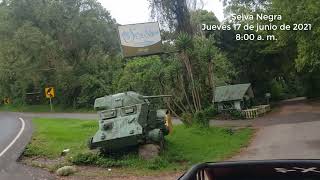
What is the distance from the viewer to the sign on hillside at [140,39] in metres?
36.0

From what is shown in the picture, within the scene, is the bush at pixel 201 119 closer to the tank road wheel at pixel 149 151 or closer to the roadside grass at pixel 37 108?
the tank road wheel at pixel 149 151

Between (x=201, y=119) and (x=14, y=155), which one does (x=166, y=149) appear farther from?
(x=201, y=119)

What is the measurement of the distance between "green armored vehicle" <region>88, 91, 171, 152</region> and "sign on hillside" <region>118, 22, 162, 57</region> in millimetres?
12175

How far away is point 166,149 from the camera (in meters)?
22.9

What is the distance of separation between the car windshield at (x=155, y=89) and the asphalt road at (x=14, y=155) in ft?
0.17

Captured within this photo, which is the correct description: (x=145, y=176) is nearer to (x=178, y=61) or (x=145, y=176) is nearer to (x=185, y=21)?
(x=178, y=61)

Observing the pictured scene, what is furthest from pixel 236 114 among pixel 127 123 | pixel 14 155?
pixel 14 155

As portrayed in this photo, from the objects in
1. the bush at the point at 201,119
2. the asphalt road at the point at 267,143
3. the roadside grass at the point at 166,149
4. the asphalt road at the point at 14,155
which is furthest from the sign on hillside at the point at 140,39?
the asphalt road at the point at 14,155

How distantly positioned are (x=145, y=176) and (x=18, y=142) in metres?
9.41

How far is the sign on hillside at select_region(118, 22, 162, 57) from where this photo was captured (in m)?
36.0

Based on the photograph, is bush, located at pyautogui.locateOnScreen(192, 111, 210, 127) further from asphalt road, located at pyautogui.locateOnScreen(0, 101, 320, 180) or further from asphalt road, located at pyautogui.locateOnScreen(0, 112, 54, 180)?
asphalt road, located at pyautogui.locateOnScreen(0, 112, 54, 180)

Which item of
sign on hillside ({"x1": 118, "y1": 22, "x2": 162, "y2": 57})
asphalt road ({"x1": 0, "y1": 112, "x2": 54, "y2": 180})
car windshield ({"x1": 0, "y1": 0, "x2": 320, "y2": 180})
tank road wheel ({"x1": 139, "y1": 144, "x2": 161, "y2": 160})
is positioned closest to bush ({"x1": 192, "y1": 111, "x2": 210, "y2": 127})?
car windshield ({"x1": 0, "y1": 0, "x2": 320, "y2": 180})

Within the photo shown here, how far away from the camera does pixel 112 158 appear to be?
20.4m

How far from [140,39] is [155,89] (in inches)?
157
